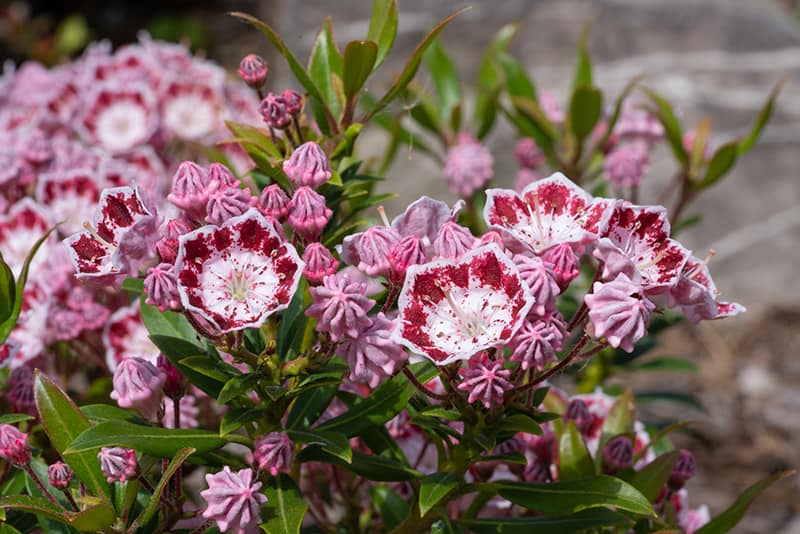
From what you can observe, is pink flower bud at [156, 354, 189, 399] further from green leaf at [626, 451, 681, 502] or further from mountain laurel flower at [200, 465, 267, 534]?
green leaf at [626, 451, 681, 502]

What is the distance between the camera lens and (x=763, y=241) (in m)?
4.77

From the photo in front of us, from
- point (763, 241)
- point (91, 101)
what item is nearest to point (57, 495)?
point (91, 101)

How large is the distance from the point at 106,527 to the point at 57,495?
15 cm

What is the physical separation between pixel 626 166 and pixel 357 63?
3.18 ft

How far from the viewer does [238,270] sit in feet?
4.35

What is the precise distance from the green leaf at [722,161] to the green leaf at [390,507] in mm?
1086

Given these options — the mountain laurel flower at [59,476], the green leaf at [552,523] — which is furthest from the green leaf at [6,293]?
the green leaf at [552,523]

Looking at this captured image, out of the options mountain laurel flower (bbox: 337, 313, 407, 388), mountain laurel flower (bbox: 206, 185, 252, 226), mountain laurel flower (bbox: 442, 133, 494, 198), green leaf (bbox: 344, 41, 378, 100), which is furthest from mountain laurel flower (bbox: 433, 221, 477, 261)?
mountain laurel flower (bbox: 442, 133, 494, 198)

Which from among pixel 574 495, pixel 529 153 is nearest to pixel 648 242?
pixel 574 495

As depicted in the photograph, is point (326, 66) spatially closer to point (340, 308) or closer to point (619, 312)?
point (340, 308)

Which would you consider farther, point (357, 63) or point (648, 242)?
point (357, 63)

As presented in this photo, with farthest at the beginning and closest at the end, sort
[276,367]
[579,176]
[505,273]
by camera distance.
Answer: [579,176] → [276,367] → [505,273]

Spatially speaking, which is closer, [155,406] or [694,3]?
[155,406]

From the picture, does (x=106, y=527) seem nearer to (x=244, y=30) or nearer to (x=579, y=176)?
(x=579, y=176)
